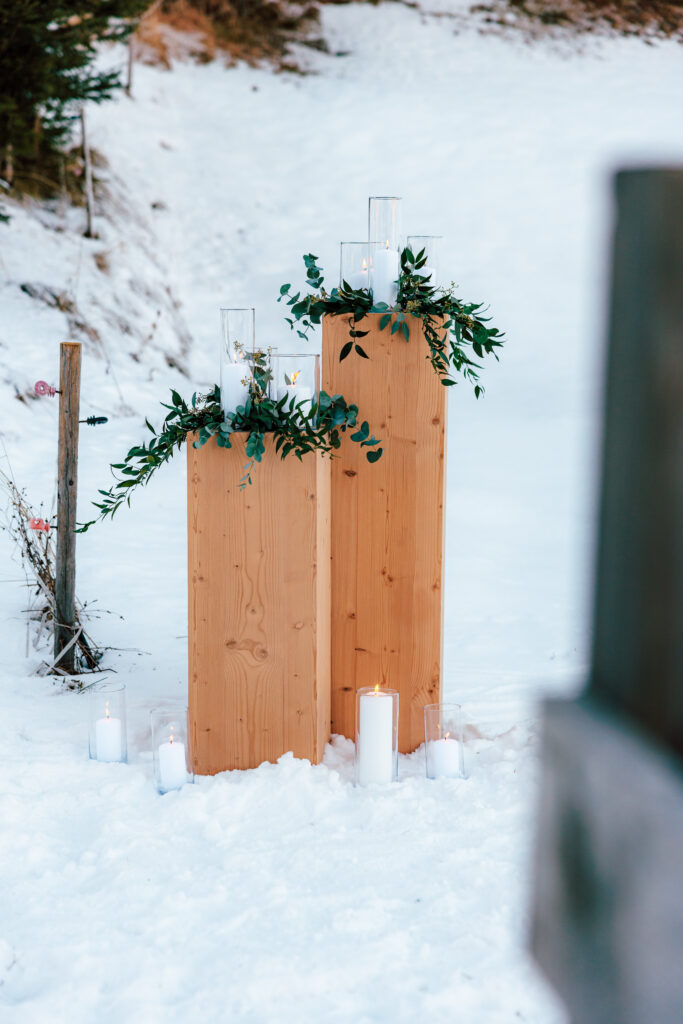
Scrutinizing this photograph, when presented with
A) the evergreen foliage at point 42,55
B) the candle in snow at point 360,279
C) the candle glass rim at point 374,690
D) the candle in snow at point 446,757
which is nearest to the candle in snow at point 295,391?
the candle in snow at point 360,279

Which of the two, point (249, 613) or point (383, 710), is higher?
point (249, 613)

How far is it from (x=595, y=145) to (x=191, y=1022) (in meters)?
11.2

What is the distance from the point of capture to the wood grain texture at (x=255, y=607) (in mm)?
2838

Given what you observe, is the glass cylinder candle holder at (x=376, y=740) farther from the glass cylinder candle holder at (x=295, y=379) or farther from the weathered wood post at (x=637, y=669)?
the weathered wood post at (x=637, y=669)

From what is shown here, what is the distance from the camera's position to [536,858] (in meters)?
0.48

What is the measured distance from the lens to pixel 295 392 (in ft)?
9.40

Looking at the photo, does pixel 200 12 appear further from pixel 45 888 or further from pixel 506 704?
pixel 45 888

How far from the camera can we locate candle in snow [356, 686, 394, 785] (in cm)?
284

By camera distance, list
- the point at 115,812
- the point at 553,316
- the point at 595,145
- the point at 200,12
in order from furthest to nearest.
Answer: the point at 200,12 → the point at 595,145 → the point at 553,316 → the point at 115,812

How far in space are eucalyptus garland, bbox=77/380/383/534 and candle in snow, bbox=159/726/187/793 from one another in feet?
2.47

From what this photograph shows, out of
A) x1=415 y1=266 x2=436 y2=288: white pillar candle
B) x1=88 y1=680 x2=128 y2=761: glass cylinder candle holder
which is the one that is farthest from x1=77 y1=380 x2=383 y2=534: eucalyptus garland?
x1=88 y1=680 x2=128 y2=761: glass cylinder candle holder

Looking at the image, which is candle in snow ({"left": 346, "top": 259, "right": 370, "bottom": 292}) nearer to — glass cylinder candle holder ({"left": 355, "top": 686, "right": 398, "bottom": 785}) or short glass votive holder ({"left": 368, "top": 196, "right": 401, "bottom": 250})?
short glass votive holder ({"left": 368, "top": 196, "right": 401, "bottom": 250})

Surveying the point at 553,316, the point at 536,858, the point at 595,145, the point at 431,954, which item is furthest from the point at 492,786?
the point at 595,145

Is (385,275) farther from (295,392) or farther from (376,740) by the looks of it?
(376,740)
